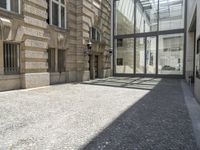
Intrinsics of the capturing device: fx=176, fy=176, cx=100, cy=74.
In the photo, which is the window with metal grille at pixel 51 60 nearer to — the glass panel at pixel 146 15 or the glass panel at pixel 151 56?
the glass panel at pixel 151 56

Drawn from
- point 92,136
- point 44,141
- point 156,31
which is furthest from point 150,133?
point 156,31

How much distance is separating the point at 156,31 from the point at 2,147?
15.4 metres

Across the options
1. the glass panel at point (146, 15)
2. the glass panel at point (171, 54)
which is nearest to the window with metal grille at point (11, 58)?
the glass panel at point (146, 15)

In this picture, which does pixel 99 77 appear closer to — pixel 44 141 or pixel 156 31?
pixel 156 31

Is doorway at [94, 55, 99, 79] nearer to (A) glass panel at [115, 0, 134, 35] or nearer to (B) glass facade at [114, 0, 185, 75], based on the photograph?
(B) glass facade at [114, 0, 185, 75]

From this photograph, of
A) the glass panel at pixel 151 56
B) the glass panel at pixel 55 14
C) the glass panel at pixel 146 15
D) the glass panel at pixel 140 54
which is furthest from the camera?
the glass panel at pixel 140 54

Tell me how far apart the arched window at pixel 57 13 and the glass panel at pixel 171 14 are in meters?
8.97

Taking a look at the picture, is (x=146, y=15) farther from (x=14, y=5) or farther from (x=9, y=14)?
(x=9, y=14)

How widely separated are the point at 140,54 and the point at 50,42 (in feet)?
30.9

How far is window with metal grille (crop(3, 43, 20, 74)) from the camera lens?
24.9 feet

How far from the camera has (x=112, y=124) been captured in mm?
3789

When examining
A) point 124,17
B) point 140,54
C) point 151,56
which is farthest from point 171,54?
point 124,17

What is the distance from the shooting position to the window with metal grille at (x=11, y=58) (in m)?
7.58

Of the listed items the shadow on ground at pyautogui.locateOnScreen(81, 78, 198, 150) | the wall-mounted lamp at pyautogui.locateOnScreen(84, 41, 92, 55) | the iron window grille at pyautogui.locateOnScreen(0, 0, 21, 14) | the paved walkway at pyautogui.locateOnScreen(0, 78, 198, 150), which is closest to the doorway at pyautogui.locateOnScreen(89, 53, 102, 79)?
the wall-mounted lamp at pyautogui.locateOnScreen(84, 41, 92, 55)
